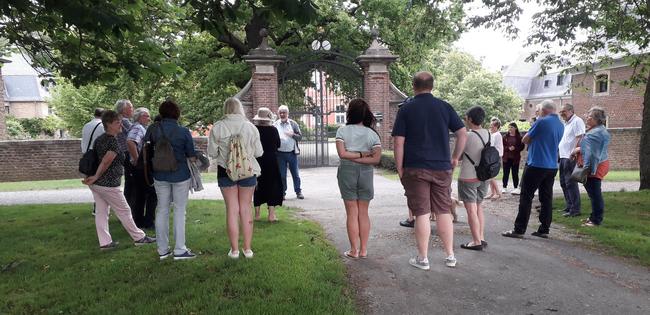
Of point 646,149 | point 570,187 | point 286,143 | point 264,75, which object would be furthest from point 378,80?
point 570,187

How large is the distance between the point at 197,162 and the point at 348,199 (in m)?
1.68

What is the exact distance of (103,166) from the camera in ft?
17.5

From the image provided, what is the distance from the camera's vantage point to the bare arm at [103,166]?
17.5 feet

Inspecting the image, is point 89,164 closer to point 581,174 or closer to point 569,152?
point 581,174

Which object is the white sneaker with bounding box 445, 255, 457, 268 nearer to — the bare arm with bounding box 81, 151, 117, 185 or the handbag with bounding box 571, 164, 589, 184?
the handbag with bounding box 571, 164, 589, 184

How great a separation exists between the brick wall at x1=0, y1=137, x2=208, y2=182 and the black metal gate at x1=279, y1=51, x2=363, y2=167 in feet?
28.6

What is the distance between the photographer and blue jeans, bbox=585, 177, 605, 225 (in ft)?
22.2

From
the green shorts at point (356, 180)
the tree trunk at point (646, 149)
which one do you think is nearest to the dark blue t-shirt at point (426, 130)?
the green shorts at point (356, 180)

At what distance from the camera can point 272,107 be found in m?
16.1

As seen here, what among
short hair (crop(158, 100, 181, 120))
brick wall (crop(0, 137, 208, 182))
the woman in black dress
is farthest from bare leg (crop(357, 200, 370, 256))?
brick wall (crop(0, 137, 208, 182))

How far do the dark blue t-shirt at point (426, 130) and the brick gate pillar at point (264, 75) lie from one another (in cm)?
1178

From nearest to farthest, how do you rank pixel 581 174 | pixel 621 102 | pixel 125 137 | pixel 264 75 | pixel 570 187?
1. pixel 125 137
2. pixel 581 174
3. pixel 570 187
4. pixel 264 75
5. pixel 621 102

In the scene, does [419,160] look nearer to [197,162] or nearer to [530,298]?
[530,298]

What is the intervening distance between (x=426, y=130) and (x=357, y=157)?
2.43 ft
